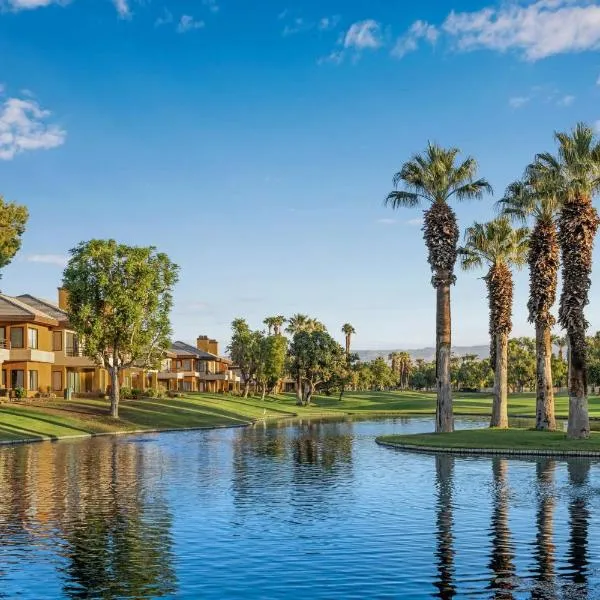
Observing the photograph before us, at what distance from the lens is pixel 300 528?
21125 mm

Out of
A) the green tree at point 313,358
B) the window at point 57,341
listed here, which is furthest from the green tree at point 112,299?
the green tree at point 313,358

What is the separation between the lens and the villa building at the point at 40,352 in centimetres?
7375

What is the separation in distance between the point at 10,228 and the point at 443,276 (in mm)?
31419

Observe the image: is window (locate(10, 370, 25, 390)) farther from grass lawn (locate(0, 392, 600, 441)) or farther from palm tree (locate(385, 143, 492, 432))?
palm tree (locate(385, 143, 492, 432))

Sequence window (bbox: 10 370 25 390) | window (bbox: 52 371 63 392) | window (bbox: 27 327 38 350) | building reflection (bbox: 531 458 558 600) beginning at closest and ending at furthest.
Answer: building reflection (bbox: 531 458 558 600)
window (bbox: 27 327 38 350)
window (bbox: 10 370 25 390)
window (bbox: 52 371 63 392)

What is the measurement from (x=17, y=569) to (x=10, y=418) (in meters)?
41.8

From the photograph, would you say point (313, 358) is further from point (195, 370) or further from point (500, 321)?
point (500, 321)

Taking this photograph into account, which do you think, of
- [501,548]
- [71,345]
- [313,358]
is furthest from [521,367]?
[501,548]

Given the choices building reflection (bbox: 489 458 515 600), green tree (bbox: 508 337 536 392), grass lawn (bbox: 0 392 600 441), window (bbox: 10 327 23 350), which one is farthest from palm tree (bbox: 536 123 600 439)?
green tree (bbox: 508 337 536 392)

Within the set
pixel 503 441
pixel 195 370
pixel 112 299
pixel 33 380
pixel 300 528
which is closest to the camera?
pixel 300 528

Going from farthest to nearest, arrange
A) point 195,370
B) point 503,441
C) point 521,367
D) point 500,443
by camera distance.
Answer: point 521,367 → point 195,370 → point 503,441 → point 500,443

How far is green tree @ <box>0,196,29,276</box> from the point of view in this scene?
57500 mm

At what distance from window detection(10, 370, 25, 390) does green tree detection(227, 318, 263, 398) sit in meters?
48.7

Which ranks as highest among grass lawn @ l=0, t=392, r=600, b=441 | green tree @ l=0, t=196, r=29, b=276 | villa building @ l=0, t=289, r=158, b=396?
green tree @ l=0, t=196, r=29, b=276
